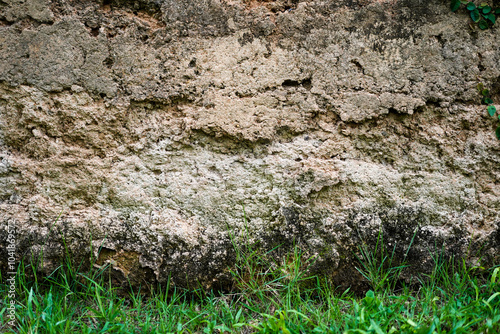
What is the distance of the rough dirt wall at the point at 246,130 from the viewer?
1.57 m

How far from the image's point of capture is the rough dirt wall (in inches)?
61.9

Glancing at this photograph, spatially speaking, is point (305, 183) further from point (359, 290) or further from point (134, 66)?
point (134, 66)

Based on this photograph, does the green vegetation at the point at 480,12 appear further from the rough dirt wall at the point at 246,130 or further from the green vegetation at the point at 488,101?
the green vegetation at the point at 488,101

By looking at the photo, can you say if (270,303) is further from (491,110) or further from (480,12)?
(480,12)

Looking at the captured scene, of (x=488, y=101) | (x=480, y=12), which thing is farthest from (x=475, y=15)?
(x=488, y=101)

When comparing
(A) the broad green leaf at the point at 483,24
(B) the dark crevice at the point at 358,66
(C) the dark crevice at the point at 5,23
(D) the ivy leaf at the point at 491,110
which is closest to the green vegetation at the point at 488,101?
(D) the ivy leaf at the point at 491,110

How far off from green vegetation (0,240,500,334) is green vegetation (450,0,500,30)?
1.13 m

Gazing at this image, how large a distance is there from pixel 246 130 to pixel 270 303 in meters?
0.79

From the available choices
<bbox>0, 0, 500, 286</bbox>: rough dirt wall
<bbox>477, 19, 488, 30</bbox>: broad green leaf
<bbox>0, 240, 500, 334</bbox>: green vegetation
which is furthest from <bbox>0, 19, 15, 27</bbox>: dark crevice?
<bbox>477, 19, 488, 30</bbox>: broad green leaf

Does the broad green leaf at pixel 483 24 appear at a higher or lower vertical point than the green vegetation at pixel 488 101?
higher

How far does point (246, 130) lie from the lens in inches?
62.4

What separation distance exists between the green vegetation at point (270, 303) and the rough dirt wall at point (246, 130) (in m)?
0.08

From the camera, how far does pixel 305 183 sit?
5.18 ft

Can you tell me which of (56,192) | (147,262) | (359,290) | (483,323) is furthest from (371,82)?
(56,192)
